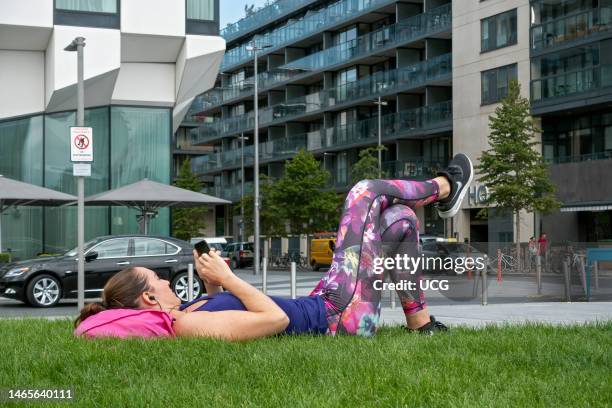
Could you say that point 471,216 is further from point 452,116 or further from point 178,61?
point 178,61

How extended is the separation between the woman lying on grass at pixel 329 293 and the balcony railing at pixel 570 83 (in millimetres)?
33056

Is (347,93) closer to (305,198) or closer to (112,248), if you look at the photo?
(305,198)

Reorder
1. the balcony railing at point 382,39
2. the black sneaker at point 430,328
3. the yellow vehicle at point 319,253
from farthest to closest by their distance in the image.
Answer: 1. the balcony railing at point 382,39
2. the yellow vehicle at point 319,253
3. the black sneaker at point 430,328

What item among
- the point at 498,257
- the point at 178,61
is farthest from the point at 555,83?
the point at 498,257

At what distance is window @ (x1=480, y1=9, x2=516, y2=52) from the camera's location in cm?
4294

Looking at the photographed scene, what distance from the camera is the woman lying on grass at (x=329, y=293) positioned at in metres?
5.30

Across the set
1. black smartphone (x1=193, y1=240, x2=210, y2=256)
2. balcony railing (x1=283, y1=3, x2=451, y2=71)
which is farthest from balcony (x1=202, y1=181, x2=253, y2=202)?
black smartphone (x1=193, y1=240, x2=210, y2=256)

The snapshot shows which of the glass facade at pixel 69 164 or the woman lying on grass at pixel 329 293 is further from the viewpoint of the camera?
the glass facade at pixel 69 164

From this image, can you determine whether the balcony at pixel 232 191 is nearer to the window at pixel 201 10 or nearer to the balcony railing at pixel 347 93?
the balcony railing at pixel 347 93

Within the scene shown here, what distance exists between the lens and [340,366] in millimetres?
4738

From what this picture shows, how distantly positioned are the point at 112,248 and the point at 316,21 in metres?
46.8

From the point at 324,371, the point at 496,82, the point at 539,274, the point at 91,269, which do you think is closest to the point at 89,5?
the point at 91,269

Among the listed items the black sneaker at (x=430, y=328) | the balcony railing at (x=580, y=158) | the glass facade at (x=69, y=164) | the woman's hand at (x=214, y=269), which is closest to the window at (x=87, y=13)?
the glass facade at (x=69, y=164)

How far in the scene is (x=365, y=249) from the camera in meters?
5.93
